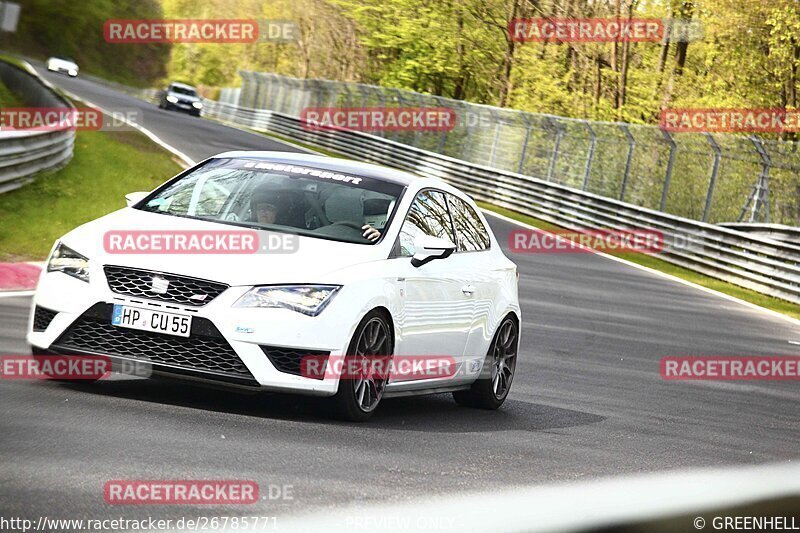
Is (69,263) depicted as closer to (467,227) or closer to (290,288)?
(290,288)

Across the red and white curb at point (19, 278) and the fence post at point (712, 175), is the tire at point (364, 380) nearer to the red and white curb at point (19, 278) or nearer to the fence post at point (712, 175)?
the red and white curb at point (19, 278)

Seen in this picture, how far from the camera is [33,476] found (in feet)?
17.2

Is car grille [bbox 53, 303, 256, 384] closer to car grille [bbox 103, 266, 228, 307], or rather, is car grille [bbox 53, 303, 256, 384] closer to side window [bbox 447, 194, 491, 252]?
car grille [bbox 103, 266, 228, 307]

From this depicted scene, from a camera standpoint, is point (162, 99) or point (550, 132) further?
point (162, 99)

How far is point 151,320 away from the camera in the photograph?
24.2 feet

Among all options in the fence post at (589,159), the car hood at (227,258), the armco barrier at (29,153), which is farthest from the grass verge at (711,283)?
the car hood at (227,258)

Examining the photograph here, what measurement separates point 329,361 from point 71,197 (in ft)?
49.9

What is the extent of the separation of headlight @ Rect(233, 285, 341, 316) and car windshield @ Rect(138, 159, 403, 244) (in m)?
0.72

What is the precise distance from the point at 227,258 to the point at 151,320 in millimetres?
568

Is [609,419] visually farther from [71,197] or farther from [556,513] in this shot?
[71,197]

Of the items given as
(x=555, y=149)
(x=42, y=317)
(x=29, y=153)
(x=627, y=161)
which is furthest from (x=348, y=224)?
(x=555, y=149)

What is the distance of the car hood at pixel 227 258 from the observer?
24.4 ft

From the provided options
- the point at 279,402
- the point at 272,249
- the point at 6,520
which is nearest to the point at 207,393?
the point at 279,402

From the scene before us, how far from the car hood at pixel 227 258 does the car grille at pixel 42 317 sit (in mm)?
383
